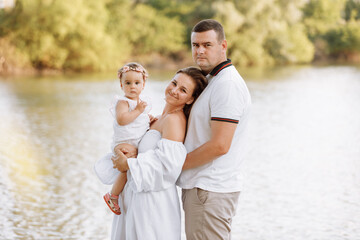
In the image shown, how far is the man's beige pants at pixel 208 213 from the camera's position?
9.68 feet

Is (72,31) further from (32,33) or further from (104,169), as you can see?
(104,169)

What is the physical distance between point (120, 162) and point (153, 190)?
271mm

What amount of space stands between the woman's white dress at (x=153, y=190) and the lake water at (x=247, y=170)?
241cm

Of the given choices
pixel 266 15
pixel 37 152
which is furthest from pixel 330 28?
pixel 37 152

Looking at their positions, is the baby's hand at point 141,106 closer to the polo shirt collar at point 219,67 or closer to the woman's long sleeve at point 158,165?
the woman's long sleeve at point 158,165

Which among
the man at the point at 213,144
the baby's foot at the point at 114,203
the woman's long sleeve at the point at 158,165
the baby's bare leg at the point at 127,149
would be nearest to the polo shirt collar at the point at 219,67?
the man at the point at 213,144

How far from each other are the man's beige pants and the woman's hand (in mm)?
427

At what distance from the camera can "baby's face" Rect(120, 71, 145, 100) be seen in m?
3.19

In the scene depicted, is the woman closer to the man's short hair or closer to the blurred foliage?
the man's short hair

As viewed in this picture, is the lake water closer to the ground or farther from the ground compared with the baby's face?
closer to the ground

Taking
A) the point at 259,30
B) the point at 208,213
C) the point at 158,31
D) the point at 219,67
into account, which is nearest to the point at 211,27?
the point at 219,67

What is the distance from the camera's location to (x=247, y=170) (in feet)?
26.8

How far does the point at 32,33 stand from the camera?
2838cm

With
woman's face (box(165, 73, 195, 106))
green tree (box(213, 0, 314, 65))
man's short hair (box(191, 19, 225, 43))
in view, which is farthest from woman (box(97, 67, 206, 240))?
green tree (box(213, 0, 314, 65))
